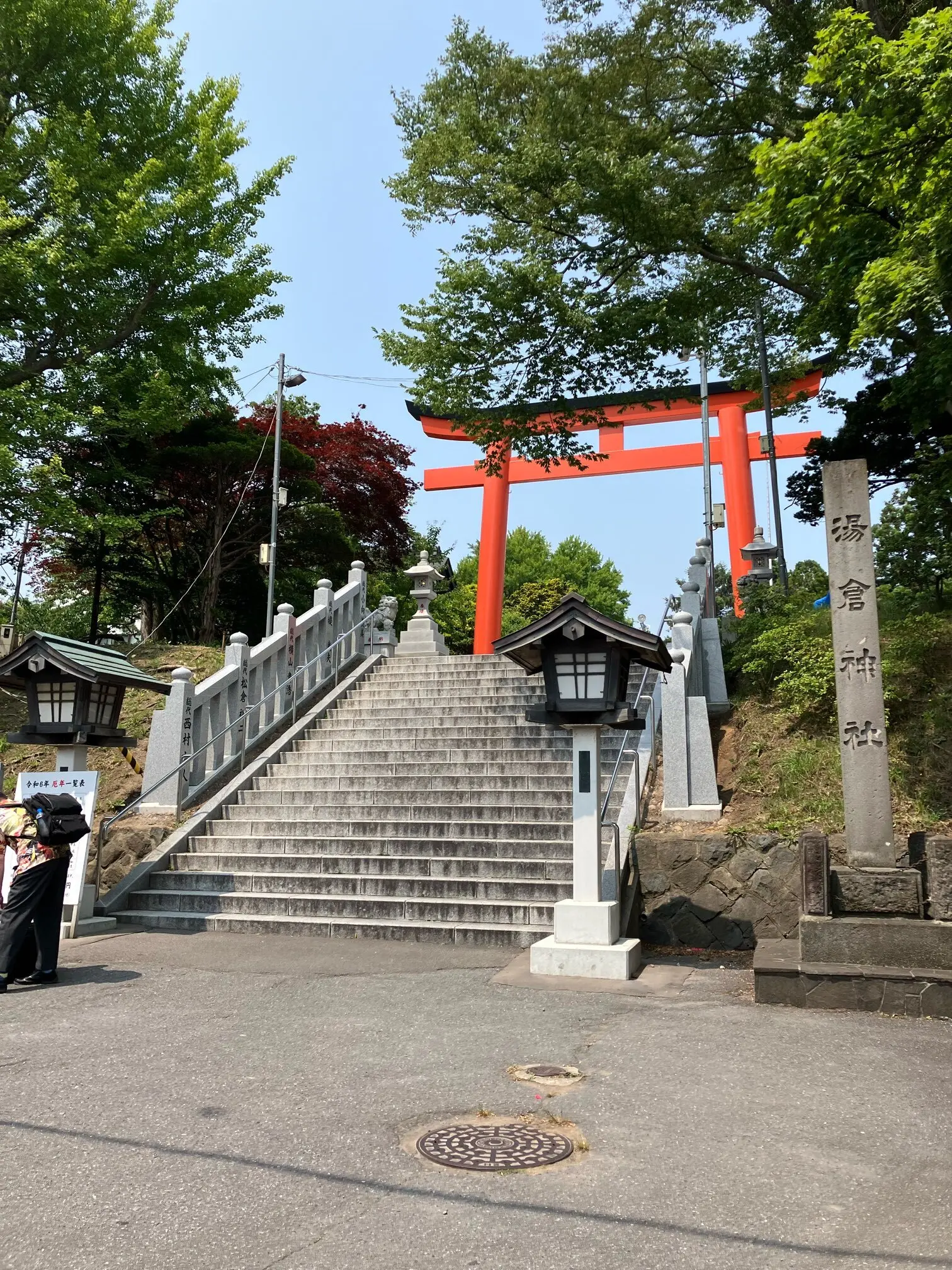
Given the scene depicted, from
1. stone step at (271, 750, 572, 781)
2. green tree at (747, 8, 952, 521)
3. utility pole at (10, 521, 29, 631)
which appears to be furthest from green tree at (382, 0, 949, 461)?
utility pole at (10, 521, 29, 631)

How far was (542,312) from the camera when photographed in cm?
1319

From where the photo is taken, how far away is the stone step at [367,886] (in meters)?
8.84

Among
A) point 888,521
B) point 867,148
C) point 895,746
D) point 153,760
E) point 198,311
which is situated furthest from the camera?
point 198,311

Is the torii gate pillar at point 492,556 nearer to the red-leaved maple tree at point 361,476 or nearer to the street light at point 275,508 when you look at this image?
the red-leaved maple tree at point 361,476

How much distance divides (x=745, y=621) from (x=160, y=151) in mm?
13898

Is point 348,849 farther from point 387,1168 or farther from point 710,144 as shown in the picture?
point 710,144

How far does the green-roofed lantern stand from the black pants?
94.4 inches

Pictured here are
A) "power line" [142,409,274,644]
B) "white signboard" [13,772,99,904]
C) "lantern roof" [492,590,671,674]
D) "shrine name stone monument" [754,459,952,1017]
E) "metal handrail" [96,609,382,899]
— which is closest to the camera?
"shrine name stone monument" [754,459,952,1017]

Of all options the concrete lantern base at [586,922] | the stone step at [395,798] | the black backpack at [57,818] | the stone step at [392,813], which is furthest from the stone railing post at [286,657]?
the concrete lantern base at [586,922]

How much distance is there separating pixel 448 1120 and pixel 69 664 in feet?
20.8

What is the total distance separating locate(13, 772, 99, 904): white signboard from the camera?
8.71 metres

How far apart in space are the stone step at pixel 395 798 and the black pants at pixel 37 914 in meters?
4.08

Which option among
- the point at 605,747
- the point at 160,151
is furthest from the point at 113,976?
the point at 160,151

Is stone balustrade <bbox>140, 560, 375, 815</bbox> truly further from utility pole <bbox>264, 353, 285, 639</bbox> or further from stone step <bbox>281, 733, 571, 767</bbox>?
utility pole <bbox>264, 353, 285, 639</bbox>
